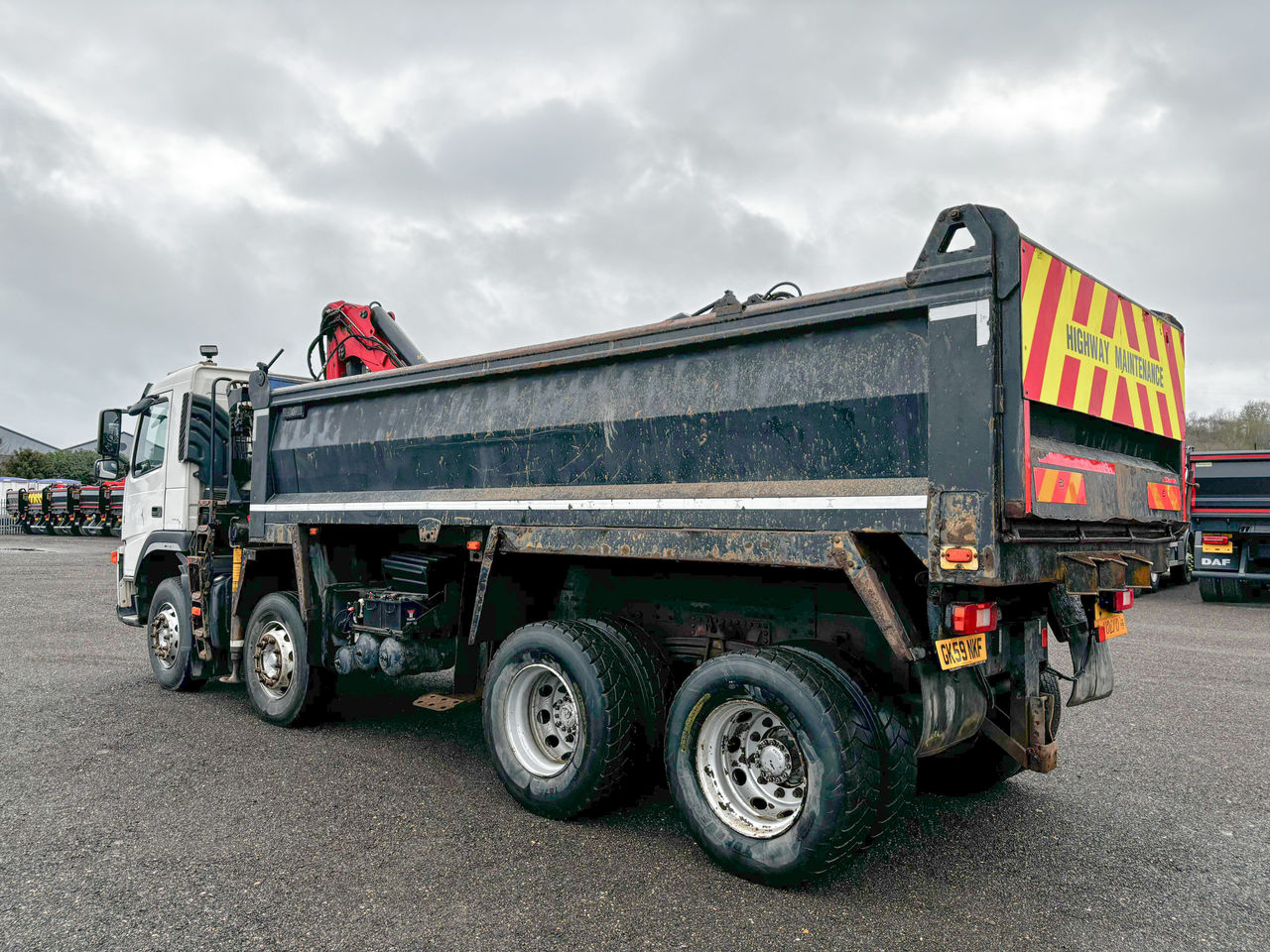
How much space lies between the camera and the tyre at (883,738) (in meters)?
3.45

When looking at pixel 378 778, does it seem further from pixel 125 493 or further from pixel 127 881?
pixel 125 493

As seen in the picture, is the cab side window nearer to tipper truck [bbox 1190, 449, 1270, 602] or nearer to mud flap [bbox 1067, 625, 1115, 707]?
mud flap [bbox 1067, 625, 1115, 707]

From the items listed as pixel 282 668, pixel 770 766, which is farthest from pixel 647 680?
pixel 282 668

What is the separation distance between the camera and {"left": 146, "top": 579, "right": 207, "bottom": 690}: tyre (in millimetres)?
6977

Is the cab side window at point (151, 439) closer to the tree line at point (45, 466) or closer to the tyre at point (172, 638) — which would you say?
the tyre at point (172, 638)

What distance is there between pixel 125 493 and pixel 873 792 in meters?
7.10

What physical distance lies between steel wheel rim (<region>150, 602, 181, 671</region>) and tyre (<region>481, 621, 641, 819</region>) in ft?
12.6

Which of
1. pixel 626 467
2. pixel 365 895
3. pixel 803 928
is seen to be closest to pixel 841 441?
pixel 626 467

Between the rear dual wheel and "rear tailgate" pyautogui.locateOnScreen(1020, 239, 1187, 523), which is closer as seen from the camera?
"rear tailgate" pyautogui.locateOnScreen(1020, 239, 1187, 523)

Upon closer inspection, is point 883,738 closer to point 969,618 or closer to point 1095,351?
point 969,618

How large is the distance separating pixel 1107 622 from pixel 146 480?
7154mm

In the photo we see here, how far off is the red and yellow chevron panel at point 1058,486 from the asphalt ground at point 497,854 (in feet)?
5.12

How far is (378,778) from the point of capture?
4.95 metres

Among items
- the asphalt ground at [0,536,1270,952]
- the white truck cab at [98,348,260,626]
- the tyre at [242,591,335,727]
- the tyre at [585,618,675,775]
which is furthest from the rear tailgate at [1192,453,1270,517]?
the white truck cab at [98,348,260,626]
